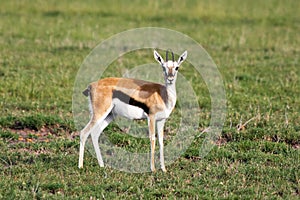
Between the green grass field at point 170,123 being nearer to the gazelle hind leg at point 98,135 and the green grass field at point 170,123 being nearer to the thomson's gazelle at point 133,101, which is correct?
the gazelle hind leg at point 98,135

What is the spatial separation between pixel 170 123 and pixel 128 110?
275cm

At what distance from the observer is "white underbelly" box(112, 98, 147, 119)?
737 centimetres

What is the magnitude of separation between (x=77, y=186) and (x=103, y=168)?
2.36ft

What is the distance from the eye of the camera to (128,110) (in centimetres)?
737

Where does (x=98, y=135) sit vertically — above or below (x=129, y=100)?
below

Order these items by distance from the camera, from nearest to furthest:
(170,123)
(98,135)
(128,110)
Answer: (128,110) < (98,135) < (170,123)

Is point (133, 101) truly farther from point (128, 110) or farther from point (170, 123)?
point (170, 123)

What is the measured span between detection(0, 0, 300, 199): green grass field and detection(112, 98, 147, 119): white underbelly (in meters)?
0.66

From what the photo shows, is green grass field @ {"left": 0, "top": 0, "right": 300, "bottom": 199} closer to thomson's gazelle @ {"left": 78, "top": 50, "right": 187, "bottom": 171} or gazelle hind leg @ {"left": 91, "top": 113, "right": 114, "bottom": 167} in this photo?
gazelle hind leg @ {"left": 91, "top": 113, "right": 114, "bottom": 167}

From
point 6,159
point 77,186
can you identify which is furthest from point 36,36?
point 77,186

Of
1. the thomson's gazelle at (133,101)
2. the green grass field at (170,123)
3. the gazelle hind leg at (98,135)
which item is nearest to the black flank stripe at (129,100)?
the thomson's gazelle at (133,101)

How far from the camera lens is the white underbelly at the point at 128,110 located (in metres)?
7.37

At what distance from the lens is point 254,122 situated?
32.3ft

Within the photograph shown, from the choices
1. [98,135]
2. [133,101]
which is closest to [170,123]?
[98,135]
